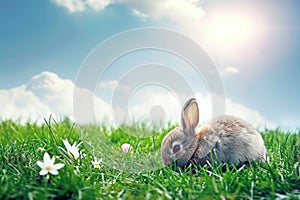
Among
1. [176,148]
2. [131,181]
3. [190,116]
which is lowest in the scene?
[131,181]

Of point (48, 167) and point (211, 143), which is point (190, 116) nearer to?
point (211, 143)

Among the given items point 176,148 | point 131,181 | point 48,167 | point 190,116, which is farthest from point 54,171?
point 190,116

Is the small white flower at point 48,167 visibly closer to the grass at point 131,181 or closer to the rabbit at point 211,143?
the grass at point 131,181

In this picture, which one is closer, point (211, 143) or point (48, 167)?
point (48, 167)

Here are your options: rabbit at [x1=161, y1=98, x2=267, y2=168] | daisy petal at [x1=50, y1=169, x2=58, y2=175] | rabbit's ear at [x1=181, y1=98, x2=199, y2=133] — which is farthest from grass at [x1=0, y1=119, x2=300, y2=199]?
rabbit's ear at [x1=181, y1=98, x2=199, y2=133]

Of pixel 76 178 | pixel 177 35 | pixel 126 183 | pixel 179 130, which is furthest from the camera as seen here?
pixel 177 35

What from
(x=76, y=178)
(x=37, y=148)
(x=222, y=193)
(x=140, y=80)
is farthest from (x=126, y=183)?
(x=140, y=80)

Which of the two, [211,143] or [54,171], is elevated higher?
[211,143]

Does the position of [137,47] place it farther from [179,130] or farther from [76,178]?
[76,178]
